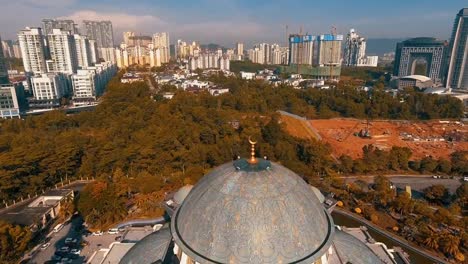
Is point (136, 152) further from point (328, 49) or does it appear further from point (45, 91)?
point (328, 49)

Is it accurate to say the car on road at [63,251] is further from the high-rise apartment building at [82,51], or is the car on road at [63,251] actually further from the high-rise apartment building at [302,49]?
the high-rise apartment building at [302,49]

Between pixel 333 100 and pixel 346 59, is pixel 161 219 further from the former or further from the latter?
pixel 346 59

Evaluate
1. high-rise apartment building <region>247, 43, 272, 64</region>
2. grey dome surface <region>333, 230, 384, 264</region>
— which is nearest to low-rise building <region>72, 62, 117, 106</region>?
grey dome surface <region>333, 230, 384, 264</region>

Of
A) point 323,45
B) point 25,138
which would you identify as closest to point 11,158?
point 25,138

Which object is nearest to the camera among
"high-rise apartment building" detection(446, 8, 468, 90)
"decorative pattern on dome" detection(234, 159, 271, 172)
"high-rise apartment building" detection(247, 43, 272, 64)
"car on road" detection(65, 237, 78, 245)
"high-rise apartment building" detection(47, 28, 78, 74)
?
"decorative pattern on dome" detection(234, 159, 271, 172)

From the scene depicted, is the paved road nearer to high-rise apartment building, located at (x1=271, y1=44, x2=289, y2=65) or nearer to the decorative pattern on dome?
the decorative pattern on dome

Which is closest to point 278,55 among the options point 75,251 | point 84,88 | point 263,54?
point 263,54

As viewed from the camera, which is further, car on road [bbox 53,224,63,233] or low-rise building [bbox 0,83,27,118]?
low-rise building [bbox 0,83,27,118]
